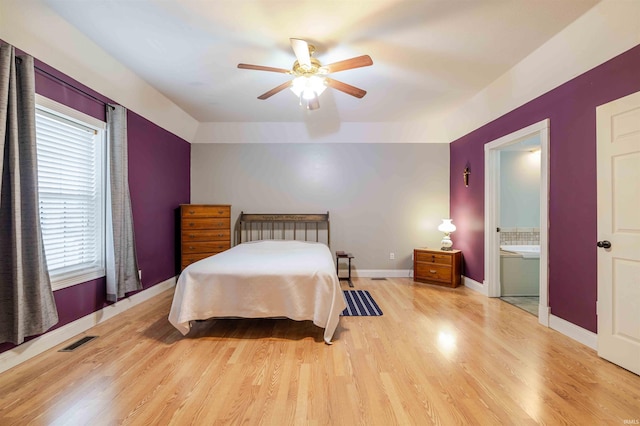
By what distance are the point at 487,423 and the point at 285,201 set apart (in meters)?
4.25

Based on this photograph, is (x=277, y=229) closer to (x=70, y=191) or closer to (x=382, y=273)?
(x=382, y=273)

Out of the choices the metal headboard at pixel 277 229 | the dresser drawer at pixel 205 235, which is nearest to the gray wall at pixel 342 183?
the metal headboard at pixel 277 229

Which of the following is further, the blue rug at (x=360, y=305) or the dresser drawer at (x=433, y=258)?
the dresser drawer at (x=433, y=258)

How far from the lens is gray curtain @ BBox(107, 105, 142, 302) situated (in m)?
3.10

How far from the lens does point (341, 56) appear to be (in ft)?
9.49

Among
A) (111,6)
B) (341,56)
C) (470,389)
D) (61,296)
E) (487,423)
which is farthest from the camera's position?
(341,56)

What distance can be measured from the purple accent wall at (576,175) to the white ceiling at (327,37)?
0.54 metres

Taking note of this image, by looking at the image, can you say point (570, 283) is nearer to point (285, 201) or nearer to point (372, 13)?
point (372, 13)

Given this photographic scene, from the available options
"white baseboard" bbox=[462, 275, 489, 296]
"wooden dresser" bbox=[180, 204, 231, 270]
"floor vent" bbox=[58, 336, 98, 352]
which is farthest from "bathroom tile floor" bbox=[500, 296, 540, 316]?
"floor vent" bbox=[58, 336, 98, 352]

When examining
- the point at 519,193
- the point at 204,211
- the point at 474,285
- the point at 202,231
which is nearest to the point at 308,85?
the point at 204,211

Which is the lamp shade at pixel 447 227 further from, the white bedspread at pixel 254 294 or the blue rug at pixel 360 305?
the white bedspread at pixel 254 294

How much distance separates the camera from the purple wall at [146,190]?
2.64 meters

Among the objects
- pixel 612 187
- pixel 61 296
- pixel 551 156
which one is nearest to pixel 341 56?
pixel 551 156

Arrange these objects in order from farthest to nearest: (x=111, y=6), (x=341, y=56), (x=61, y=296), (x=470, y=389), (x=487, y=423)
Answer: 1. (x=341, y=56)
2. (x=61, y=296)
3. (x=111, y=6)
4. (x=470, y=389)
5. (x=487, y=423)
